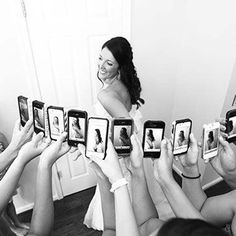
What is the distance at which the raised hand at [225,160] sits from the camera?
2.99 ft

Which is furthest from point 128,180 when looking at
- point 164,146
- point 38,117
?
point 38,117

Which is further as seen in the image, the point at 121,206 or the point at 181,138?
the point at 181,138

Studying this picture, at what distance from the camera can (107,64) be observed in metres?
1.33

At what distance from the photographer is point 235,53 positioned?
4.52 ft

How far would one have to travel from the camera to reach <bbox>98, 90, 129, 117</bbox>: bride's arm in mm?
1298

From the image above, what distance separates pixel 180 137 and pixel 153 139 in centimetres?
11

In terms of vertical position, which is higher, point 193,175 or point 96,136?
point 96,136

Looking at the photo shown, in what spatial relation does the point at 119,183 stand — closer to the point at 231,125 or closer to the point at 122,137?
the point at 122,137

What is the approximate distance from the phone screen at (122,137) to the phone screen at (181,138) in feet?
0.64

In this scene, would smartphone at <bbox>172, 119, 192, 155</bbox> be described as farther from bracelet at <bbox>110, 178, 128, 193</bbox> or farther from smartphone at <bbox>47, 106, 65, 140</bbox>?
smartphone at <bbox>47, 106, 65, 140</bbox>

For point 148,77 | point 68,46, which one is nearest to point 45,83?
point 68,46

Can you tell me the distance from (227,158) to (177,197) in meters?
0.36

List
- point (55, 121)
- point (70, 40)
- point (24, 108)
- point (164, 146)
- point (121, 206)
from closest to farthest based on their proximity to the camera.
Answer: point (121, 206) < point (164, 146) < point (55, 121) < point (24, 108) < point (70, 40)

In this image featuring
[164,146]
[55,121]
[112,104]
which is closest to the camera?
[164,146]
